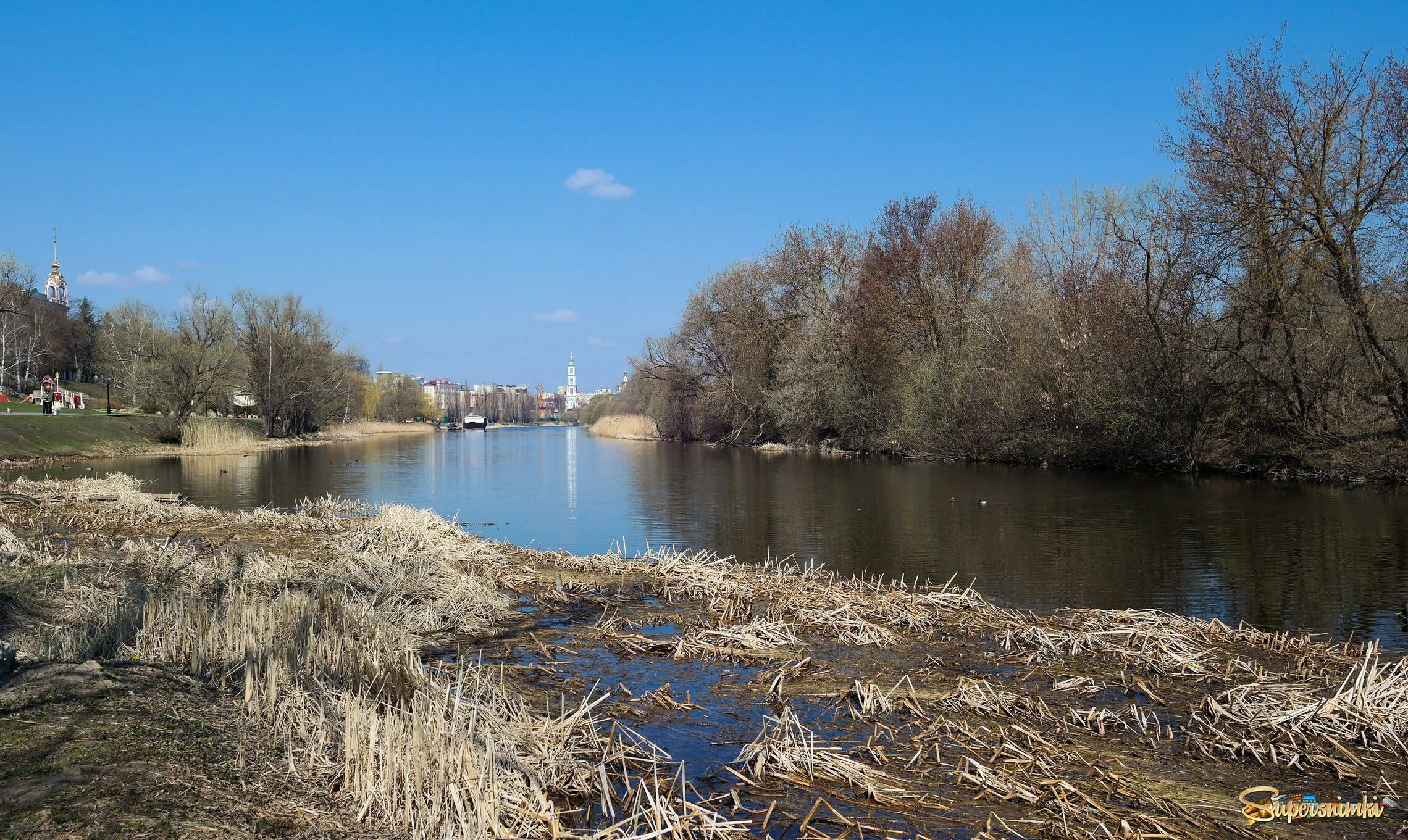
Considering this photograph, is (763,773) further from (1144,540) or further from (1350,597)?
(1144,540)

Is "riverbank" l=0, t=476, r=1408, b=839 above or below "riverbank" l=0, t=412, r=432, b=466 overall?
below

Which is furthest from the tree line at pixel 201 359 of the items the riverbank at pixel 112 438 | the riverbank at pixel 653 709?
the riverbank at pixel 653 709

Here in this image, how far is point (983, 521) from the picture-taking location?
1991 cm

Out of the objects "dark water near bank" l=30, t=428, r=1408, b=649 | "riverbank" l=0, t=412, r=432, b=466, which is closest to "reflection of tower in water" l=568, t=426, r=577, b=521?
"dark water near bank" l=30, t=428, r=1408, b=649

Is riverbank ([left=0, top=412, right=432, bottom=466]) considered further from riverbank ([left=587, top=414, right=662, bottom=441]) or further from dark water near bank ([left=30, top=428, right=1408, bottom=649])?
riverbank ([left=587, top=414, right=662, bottom=441])

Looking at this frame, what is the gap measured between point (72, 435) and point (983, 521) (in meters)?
44.0

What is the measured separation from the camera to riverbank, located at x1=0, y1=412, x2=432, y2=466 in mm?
38125

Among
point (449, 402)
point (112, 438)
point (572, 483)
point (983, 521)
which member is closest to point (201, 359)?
point (112, 438)

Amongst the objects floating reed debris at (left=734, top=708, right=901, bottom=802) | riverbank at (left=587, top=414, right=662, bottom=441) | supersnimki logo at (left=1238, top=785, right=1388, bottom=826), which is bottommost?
supersnimki logo at (left=1238, top=785, right=1388, bottom=826)

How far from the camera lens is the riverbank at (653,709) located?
4.62 metres

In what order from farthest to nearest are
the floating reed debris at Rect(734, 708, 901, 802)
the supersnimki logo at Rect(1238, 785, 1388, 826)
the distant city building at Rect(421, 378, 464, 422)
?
the distant city building at Rect(421, 378, 464, 422)
the floating reed debris at Rect(734, 708, 901, 802)
the supersnimki logo at Rect(1238, 785, 1388, 826)

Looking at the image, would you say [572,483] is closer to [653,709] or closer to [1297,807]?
[653,709]

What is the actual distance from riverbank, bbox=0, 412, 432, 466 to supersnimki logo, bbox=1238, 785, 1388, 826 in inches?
1595

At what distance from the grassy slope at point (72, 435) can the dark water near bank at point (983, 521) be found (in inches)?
150
